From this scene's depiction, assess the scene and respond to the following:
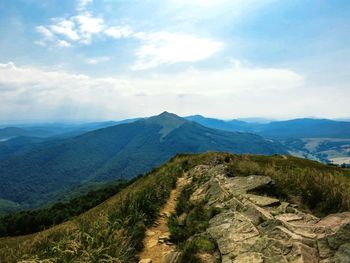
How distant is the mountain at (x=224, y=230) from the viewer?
790 cm

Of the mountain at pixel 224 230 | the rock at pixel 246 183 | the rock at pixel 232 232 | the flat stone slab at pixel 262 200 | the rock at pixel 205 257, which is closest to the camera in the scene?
the mountain at pixel 224 230

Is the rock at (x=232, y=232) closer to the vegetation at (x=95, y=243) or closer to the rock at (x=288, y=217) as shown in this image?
the rock at (x=288, y=217)

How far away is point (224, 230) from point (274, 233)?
190 centimetres

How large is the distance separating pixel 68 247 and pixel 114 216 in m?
3.87

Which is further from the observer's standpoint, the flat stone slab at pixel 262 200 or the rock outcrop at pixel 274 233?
the flat stone slab at pixel 262 200

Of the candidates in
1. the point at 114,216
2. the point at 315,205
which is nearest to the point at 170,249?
the point at 114,216

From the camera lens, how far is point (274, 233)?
8531mm

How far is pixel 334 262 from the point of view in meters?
7.14

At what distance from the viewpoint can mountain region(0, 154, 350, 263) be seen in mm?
7898

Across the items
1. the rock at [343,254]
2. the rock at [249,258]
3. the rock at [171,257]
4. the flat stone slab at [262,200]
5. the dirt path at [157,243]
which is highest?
the rock at [343,254]

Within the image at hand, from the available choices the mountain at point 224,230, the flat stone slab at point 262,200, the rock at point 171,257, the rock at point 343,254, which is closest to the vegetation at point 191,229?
the mountain at point 224,230

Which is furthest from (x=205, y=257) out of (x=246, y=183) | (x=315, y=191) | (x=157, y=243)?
(x=246, y=183)

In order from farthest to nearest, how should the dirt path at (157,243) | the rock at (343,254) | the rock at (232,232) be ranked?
the dirt path at (157,243)
the rock at (232,232)
the rock at (343,254)

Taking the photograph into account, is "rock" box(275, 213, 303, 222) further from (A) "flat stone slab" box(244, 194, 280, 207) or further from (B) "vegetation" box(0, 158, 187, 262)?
(B) "vegetation" box(0, 158, 187, 262)
